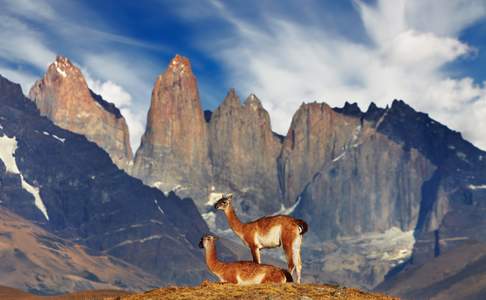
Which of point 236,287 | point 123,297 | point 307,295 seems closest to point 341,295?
point 307,295

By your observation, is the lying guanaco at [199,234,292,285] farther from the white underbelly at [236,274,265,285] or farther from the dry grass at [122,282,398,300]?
the dry grass at [122,282,398,300]

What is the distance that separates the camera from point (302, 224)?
172ft

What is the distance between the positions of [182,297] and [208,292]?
1620 millimetres

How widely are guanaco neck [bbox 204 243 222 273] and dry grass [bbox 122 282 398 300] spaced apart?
2478mm

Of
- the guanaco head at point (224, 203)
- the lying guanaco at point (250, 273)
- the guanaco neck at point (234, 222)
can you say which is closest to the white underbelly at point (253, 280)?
the lying guanaco at point (250, 273)

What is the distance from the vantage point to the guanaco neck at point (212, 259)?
169ft

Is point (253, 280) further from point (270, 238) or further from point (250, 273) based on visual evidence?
point (270, 238)

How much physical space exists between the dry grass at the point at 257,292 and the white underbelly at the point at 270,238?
17.0ft

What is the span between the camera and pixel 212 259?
52.3 metres

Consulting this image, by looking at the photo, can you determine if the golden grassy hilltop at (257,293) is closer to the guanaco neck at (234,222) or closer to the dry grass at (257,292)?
the dry grass at (257,292)

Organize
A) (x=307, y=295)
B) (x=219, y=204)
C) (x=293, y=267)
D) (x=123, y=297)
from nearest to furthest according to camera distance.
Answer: (x=307, y=295), (x=123, y=297), (x=293, y=267), (x=219, y=204)

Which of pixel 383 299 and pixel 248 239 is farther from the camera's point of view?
pixel 248 239

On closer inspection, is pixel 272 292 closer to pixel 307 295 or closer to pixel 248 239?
pixel 307 295

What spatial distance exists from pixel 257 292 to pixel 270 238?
8.67 metres
